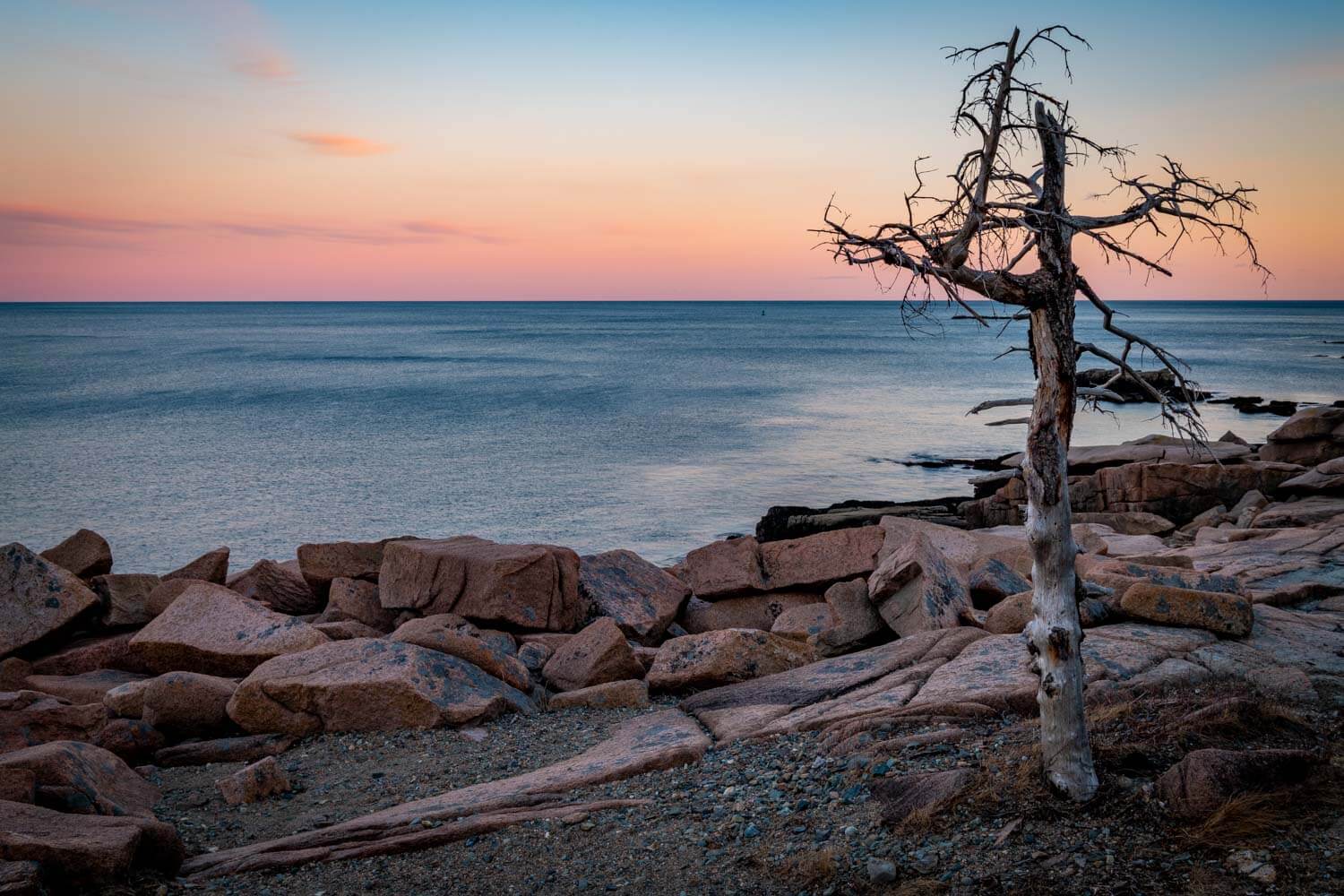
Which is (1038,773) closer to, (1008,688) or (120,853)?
(1008,688)

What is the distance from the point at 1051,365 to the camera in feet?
19.9

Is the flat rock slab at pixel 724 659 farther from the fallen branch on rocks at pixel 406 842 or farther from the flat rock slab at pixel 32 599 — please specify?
the flat rock slab at pixel 32 599

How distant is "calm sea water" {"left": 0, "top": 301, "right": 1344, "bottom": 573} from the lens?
26719mm

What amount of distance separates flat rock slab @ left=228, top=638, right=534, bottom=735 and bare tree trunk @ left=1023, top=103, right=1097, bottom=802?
648 cm

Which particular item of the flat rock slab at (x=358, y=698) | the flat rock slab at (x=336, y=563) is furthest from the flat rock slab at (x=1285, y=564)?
the flat rock slab at (x=336, y=563)

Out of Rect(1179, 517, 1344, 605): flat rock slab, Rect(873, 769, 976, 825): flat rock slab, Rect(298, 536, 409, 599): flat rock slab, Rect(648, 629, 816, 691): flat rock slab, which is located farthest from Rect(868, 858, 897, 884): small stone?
Rect(298, 536, 409, 599): flat rock slab

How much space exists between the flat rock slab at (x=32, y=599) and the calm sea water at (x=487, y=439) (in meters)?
8.79

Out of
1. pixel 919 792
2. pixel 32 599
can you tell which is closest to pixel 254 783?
pixel 919 792

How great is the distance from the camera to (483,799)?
26.7 feet

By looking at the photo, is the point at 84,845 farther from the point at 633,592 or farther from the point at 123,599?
the point at 123,599

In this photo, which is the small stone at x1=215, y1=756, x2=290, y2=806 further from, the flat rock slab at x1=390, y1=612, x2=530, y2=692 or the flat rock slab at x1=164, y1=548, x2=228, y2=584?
the flat rock slab at x1=164, y1=548, x2=228, y2=584

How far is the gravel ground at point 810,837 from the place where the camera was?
570 centimetres

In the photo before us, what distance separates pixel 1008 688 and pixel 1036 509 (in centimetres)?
324

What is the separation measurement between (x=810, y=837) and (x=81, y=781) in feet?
20.0
